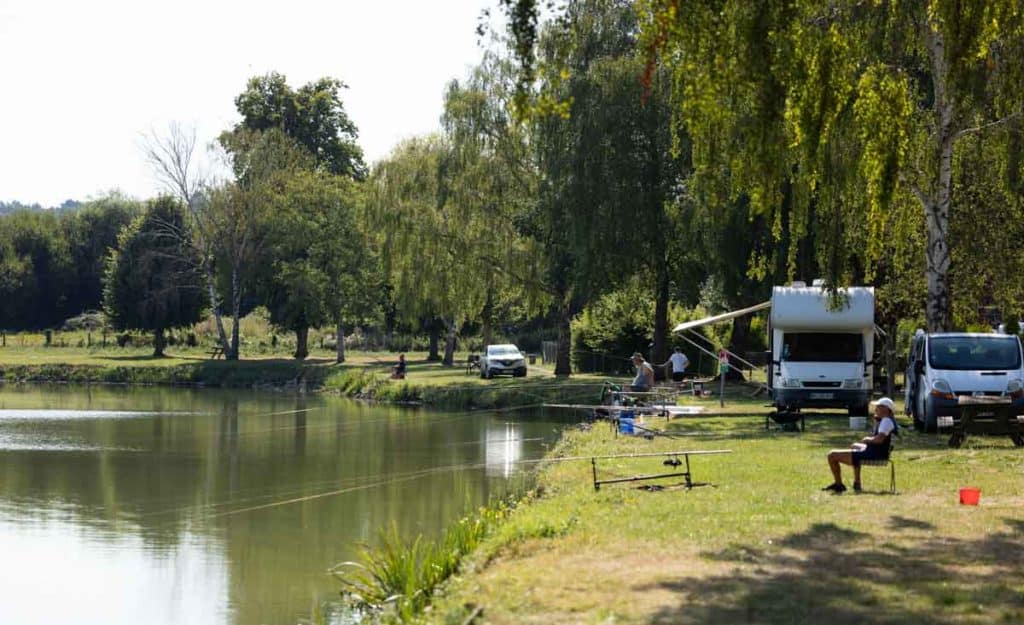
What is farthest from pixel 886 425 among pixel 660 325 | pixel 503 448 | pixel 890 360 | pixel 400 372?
pixel 400 372

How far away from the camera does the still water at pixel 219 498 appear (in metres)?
16.4

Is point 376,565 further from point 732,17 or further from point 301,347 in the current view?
point 301,347

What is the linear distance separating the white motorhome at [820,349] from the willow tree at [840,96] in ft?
8.48

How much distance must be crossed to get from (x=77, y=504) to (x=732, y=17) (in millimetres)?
15098

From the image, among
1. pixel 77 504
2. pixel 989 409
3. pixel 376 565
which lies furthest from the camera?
pixel 77 504

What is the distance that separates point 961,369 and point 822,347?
5.20 metres

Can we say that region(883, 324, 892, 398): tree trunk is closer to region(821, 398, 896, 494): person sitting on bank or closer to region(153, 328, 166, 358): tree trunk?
region(821, 398, 896, 494): person sitting on bank

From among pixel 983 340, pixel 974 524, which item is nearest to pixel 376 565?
pixel 974 524

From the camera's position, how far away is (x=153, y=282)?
235ft

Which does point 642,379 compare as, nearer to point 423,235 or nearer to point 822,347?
point 822,347

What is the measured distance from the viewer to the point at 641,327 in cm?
5072

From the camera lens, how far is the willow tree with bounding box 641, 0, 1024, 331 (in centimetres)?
1394

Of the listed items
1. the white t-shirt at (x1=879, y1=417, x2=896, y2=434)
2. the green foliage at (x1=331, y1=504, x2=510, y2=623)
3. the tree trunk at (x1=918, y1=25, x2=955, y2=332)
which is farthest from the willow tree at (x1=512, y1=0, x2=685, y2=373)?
the green foliage at (x1=331, y1=504, x2=510, y2=623)

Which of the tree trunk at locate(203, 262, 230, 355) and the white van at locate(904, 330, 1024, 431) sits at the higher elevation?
the tree trunk at locate(203, 262, 230, 355)
